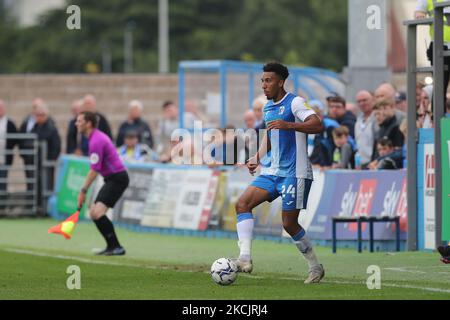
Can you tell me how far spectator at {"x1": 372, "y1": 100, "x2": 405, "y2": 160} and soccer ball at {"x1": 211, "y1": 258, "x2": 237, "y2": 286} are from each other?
7164 mm

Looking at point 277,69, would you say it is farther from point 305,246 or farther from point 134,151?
point 134,151

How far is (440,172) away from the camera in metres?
18.2

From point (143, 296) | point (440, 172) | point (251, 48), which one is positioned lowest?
point (143, 296)

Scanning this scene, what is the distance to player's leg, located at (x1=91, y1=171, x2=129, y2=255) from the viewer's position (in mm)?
20141

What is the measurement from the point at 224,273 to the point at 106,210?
20.7ft

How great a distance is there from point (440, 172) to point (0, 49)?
95.9 m

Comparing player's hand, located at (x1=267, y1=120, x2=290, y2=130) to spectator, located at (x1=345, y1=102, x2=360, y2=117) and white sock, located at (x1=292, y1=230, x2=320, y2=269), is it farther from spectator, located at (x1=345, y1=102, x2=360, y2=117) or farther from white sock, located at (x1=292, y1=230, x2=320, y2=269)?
spectator, located at (x1=345, y1=102, x2=360, y2=117)

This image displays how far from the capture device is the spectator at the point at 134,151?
2789 cm

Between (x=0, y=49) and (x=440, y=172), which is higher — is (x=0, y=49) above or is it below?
above

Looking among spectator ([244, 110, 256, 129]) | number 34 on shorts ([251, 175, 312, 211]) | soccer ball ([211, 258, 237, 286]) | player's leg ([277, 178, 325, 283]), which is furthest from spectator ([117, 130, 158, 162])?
soccer ball ([211, 258, 237, 286])

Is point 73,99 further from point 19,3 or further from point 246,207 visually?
point 19,3

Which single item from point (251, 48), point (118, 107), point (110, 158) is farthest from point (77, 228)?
point (251, 48)

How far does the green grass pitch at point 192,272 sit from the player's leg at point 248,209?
251mm

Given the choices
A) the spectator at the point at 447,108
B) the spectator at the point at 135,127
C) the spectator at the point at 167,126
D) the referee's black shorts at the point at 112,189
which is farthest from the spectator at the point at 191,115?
the spectator at the point at 447,108
